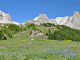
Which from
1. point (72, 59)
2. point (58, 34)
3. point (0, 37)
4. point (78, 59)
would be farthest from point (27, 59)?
point (58, 34)

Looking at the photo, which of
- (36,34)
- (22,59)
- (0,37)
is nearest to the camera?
(22,59)

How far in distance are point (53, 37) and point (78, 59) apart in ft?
247

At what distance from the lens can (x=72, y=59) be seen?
8.20m

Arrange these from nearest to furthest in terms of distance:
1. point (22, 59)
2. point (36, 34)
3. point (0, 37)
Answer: point (22, 59), point (0, 37), point (36, 34)

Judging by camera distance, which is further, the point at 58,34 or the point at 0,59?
the point at 58,34

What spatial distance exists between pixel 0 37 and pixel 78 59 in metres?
71.6

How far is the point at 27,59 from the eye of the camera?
8297 millimetres

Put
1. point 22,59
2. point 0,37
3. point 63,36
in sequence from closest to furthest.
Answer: point 22,59, point 0,37, point 63,36

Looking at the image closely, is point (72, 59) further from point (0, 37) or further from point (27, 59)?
point (0, 37)

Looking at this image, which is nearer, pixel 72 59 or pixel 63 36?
pixel 72 59

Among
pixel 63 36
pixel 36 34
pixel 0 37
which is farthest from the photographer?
pixel 36 34

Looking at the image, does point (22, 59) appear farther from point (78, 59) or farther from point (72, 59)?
point (78, 59)

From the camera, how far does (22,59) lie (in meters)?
8.11

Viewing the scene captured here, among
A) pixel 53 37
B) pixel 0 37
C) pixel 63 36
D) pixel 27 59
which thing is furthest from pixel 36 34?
pixel 27 59
